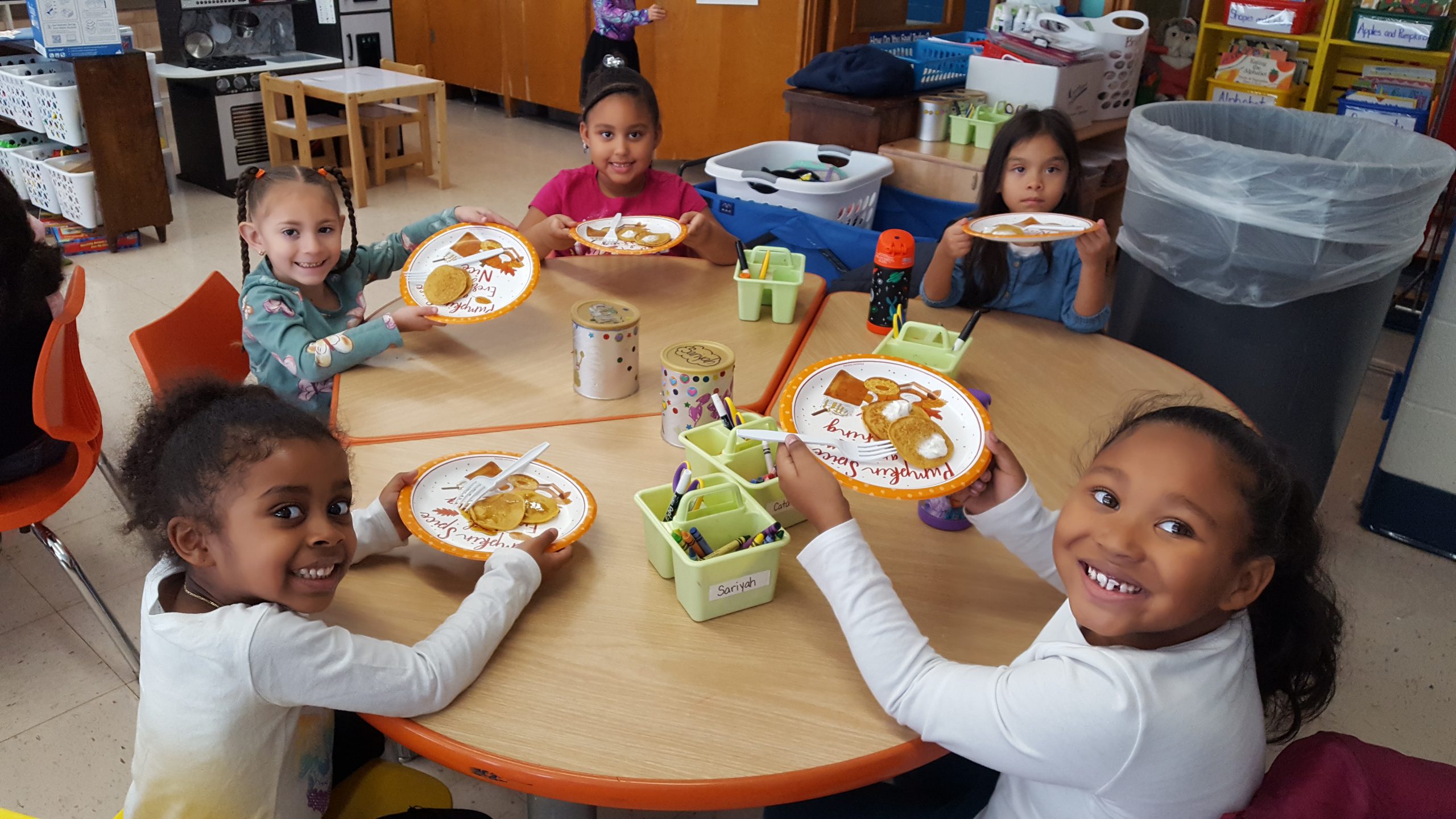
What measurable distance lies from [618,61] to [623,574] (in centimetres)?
443

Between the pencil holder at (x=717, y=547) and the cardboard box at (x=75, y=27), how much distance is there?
12.9 ft

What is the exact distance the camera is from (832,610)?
45.3 inches

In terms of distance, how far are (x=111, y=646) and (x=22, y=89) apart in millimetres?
3190

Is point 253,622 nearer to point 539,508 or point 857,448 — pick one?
point 539,508

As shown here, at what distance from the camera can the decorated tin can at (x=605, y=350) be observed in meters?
1.59

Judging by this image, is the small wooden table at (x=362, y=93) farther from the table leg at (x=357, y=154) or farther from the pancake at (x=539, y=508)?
the pancake at (x=539, y=508)

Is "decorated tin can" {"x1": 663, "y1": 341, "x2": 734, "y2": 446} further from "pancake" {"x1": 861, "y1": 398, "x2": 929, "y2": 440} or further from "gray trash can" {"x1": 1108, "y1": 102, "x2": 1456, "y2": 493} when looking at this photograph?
"gray trash can" {"x1": 1108, "y1": 102, "x2": 1456, "y2": 493}

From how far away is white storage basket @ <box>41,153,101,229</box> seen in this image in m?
4.16

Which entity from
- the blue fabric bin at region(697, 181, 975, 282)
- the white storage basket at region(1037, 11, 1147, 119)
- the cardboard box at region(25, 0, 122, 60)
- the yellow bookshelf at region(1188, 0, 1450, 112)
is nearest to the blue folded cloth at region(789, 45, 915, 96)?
the blue fabric bin at region(697, 181, 975, 282)

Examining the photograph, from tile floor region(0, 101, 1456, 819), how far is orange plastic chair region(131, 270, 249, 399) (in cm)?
6

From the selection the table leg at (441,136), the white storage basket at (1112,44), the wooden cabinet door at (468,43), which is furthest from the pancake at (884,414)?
the wooden cabinet door at (468,43)

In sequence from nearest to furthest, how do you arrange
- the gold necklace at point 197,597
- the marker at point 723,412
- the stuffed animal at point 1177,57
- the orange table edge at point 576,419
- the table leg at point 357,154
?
the gold necklace at point 197,597 < the marker at point 723,412 < the orange table edge at point 576,419 < the stuffed animal at point 1177,57 < the table leg at point 357,154

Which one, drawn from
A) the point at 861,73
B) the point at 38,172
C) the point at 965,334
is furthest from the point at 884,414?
the point at 38,172

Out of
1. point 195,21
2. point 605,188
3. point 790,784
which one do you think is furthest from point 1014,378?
point 195,21
